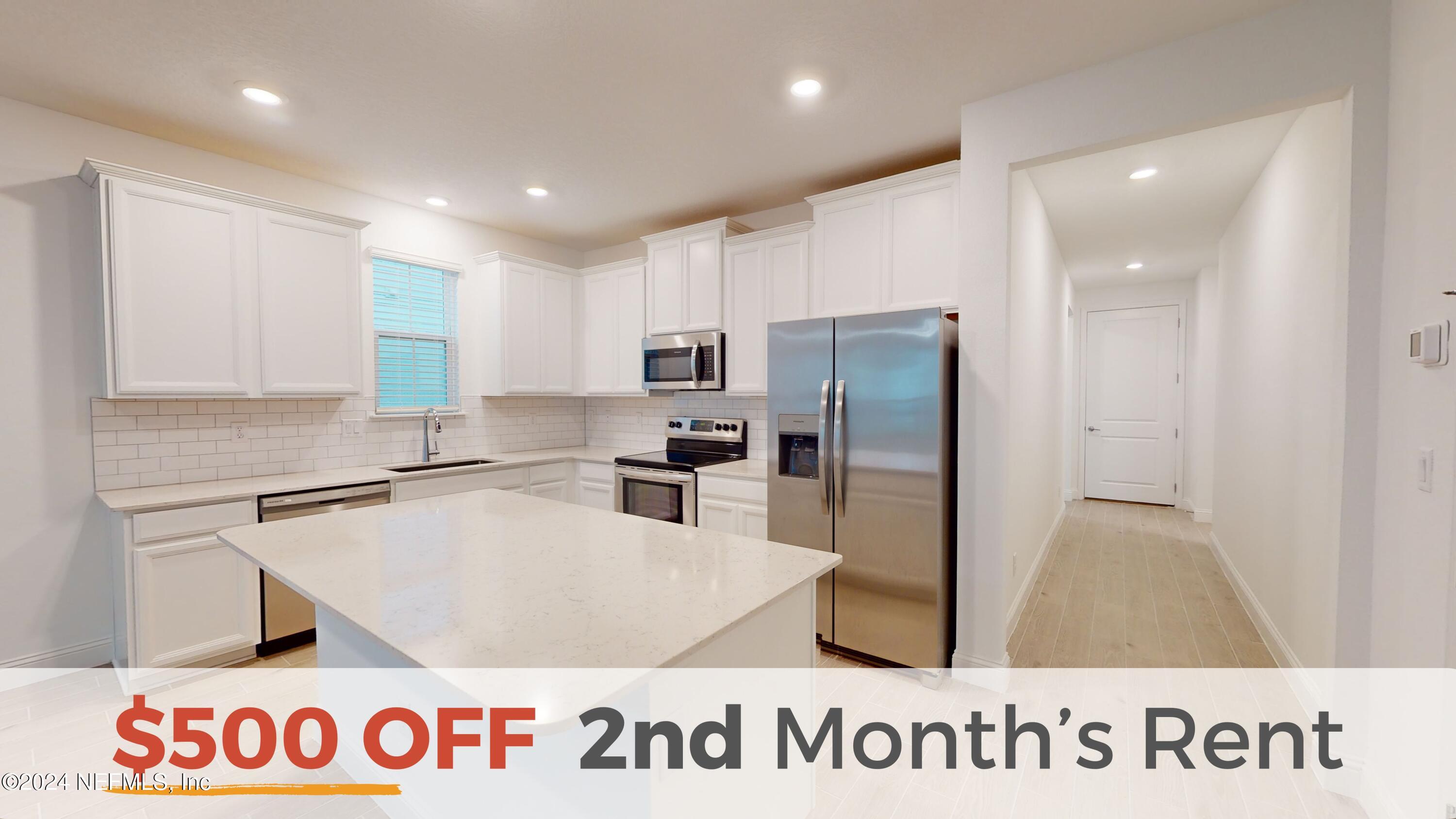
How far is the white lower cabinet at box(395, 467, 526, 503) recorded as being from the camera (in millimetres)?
3428

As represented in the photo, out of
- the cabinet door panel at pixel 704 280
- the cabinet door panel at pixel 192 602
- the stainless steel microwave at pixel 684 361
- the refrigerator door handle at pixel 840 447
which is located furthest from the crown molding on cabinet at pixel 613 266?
the cabinet door panel at pixel 192 602

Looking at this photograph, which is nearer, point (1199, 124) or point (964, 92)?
point (1199, 124)

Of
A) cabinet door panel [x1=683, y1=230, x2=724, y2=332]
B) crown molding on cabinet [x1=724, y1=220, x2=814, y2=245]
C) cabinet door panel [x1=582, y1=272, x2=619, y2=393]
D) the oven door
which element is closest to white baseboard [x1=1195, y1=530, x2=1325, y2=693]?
the oven door

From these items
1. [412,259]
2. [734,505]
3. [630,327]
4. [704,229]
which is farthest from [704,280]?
[412,259]

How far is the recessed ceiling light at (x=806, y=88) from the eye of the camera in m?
2.37

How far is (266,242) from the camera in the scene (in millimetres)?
3027

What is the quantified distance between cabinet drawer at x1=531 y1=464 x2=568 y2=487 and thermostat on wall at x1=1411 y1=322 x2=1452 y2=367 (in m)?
4.41

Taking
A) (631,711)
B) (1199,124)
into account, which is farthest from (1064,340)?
(631,711)

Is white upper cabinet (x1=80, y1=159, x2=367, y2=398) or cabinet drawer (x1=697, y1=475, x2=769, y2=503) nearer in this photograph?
white upper cabinet (x1=80, y1=159, x2=367, y2=398)

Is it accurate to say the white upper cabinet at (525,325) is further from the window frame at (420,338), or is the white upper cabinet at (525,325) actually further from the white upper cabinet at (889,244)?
the white upper cabinet at (889,244)

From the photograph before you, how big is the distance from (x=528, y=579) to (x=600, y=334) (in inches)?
139

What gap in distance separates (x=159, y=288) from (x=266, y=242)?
527 millimetres

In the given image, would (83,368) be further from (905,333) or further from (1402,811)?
(1402,811)

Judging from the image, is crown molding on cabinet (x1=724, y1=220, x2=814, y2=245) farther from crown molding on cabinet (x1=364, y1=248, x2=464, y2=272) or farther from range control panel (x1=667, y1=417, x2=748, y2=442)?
crown molding on cabinet (x1=364, y1=248, x2=464, y2=272)
